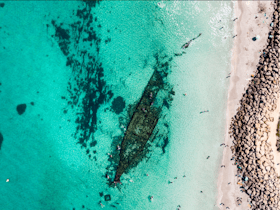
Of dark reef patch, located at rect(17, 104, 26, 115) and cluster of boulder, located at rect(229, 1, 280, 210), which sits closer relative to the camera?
cluster of boulder, located at rect(229, 1, 280, 210)

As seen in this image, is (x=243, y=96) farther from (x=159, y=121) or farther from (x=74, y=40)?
(x=74, y=40)

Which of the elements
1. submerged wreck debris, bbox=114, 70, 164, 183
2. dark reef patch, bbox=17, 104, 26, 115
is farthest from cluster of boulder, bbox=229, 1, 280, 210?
dark reef patch, bbox=17, 104, 26, 115

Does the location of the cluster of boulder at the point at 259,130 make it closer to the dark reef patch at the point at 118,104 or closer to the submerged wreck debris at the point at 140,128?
the submerged wreck debris at the point at 140,128

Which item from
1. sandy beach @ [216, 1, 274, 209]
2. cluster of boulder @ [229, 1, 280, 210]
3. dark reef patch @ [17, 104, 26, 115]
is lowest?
cluster of boulder @ [229, 1, 280, 210]

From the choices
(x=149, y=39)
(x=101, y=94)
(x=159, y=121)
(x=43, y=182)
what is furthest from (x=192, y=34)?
(x=43, y=182)

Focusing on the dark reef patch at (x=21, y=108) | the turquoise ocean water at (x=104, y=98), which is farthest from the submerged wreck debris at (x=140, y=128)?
the dark reef patch at (x=21, y=108)

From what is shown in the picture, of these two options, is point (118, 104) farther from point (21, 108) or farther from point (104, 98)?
point (21, 108)

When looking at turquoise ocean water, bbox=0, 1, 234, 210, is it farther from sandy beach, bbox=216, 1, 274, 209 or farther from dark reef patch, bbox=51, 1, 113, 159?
sandy beach, bbox=216, 1, 274, 209
